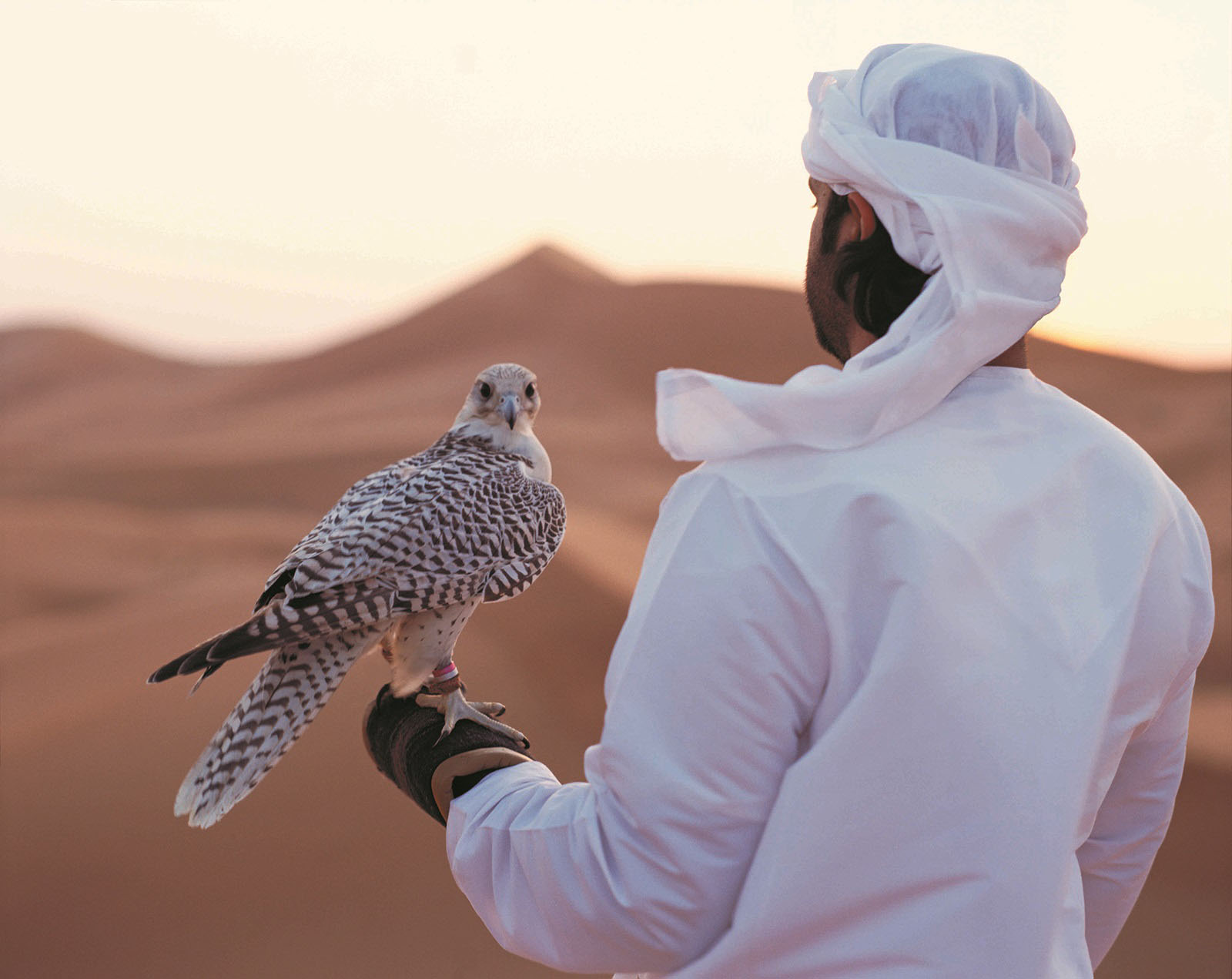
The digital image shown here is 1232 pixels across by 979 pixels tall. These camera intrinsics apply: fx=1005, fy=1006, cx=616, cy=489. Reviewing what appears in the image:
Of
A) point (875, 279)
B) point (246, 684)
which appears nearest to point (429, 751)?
point (875, 279)

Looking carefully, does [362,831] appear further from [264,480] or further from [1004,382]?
[264,480]

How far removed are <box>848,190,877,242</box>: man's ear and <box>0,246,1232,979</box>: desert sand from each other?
3247 millimetres

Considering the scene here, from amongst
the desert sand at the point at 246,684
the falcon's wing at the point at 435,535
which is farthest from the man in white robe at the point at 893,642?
the desert sand at the point at 246,684

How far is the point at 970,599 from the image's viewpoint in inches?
43.1

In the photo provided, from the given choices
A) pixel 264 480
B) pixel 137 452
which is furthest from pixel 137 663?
pixel 137 452

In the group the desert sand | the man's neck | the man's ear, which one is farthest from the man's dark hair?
the desert sand

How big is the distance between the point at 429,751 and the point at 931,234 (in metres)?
1.13

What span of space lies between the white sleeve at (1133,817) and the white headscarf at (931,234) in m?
0.69

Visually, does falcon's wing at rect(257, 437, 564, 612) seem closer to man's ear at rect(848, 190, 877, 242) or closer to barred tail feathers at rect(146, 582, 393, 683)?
barred tail feathers at rect(146, 582, 393, 683)

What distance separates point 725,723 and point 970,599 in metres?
0.30

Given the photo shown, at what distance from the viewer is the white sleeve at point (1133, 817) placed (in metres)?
1.54

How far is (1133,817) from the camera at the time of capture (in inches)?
64.3

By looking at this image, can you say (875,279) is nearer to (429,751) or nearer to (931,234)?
(931,234)

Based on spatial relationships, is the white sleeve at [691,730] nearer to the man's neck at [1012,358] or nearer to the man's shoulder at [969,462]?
the man's shoulder at [969,462]
